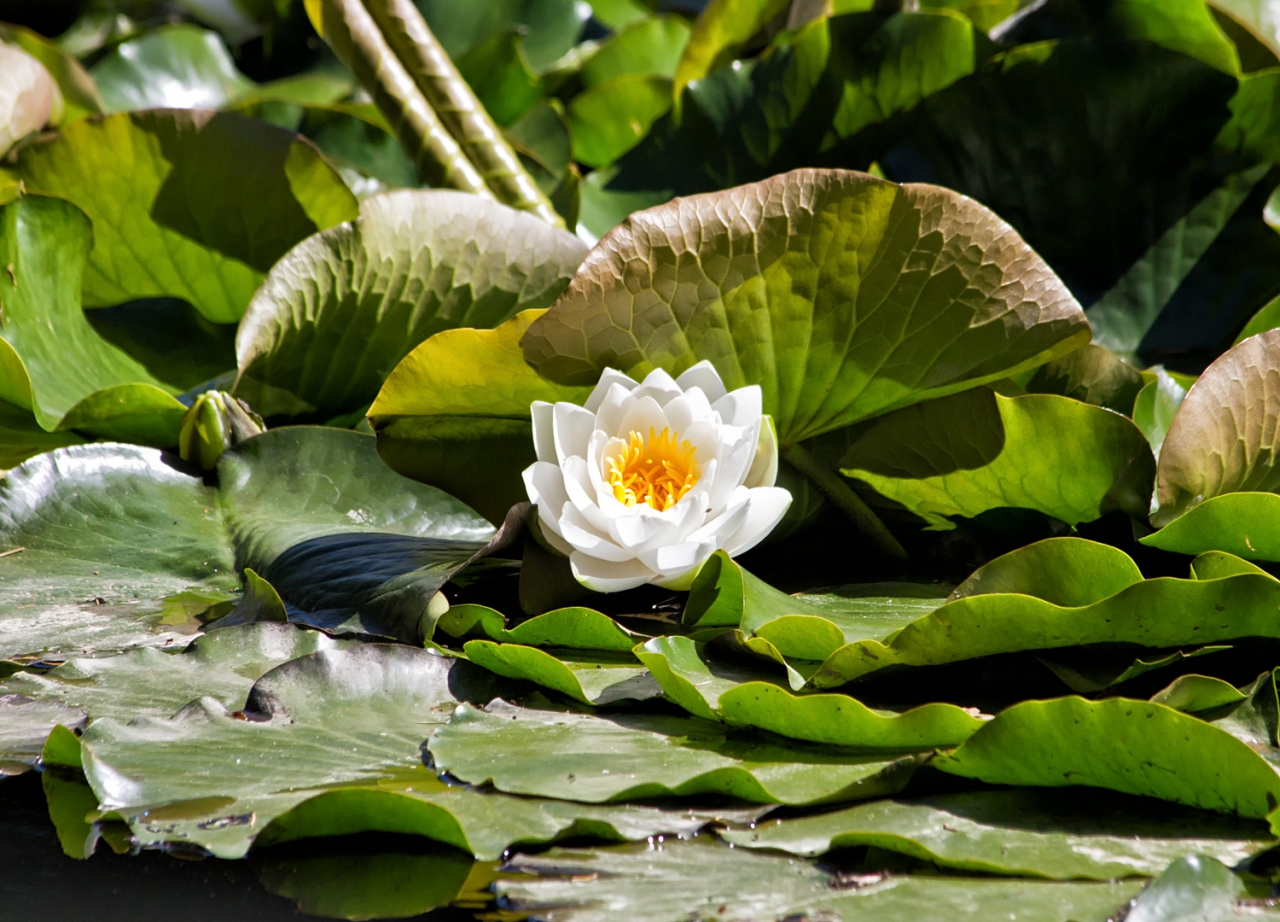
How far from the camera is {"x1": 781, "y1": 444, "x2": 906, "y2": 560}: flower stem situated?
88cm

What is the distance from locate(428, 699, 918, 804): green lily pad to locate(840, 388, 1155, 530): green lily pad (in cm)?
29

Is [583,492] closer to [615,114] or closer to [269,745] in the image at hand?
[269,745]

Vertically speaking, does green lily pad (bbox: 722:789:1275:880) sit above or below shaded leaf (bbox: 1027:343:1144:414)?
below

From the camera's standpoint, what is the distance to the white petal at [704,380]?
0.79 metres

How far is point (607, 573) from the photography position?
29.7 inches

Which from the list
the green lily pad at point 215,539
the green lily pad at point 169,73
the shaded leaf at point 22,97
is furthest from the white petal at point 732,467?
the green lily pad at point 169,73

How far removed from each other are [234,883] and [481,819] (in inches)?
5.0

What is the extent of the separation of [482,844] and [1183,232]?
109 centimetres

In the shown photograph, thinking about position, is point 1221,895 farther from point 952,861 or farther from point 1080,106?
point 1080,106

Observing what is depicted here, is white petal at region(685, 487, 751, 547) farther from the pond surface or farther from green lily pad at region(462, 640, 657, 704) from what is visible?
the pond surface

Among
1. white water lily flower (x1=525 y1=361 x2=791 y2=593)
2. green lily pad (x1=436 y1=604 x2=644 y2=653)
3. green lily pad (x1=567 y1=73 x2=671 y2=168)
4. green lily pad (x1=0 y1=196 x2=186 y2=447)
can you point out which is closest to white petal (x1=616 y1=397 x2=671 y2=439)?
white water lily flower (x1=525 y1=361 x2=791 y2=593)

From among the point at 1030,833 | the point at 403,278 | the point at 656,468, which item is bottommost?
the point at 1030,833

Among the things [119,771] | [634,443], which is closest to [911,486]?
[634,443]

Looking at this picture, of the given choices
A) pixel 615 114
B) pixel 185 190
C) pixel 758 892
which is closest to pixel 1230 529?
pixel 758 892
